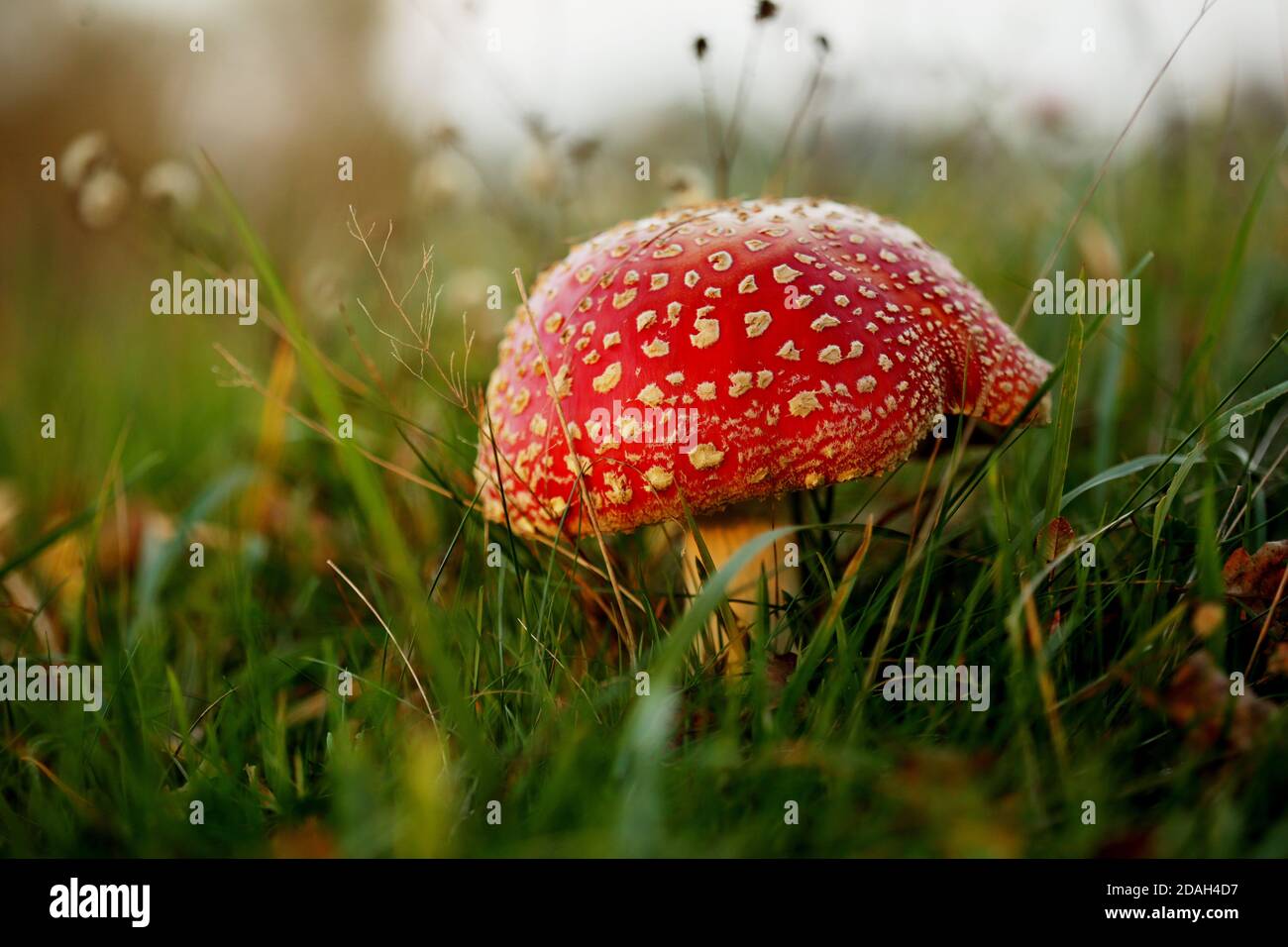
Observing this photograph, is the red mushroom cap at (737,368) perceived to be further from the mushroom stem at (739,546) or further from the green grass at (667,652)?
the mushroom stem at (739,546)

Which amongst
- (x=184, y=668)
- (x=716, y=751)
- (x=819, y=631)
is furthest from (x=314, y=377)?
(x=184, y=668)

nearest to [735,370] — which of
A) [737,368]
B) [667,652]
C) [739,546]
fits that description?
[737,368]

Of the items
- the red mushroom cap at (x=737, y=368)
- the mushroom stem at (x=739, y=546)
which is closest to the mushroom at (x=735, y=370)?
the red mushroom cap at (x=737, y=368)

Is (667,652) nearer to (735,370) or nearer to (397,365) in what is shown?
(735,370)

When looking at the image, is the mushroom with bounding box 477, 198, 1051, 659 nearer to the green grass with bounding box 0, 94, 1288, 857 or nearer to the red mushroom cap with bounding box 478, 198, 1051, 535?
the red mushroom cap with bounding box 478, 198, 1051, 535

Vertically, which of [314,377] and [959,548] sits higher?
[314,377]

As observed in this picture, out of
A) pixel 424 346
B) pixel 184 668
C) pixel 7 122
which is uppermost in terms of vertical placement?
pixel 7 122
